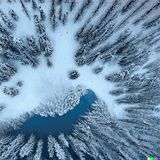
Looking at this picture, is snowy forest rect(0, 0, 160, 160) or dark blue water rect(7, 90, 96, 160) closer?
snowy forest rect(0, 0, 160, 160)

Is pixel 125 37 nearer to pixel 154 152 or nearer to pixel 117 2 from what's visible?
pixel 117 2

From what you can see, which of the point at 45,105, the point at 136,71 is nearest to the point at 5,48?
the point at 45,105

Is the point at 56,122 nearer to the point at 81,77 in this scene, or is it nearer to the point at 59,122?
the point at 59,122

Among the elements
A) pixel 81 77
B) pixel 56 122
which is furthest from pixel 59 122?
pixel 81 77

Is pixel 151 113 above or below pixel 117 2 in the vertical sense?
below

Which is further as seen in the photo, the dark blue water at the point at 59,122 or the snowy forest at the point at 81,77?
the dark blue water at the point at 59,122

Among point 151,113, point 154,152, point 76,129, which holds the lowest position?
point 154,152
